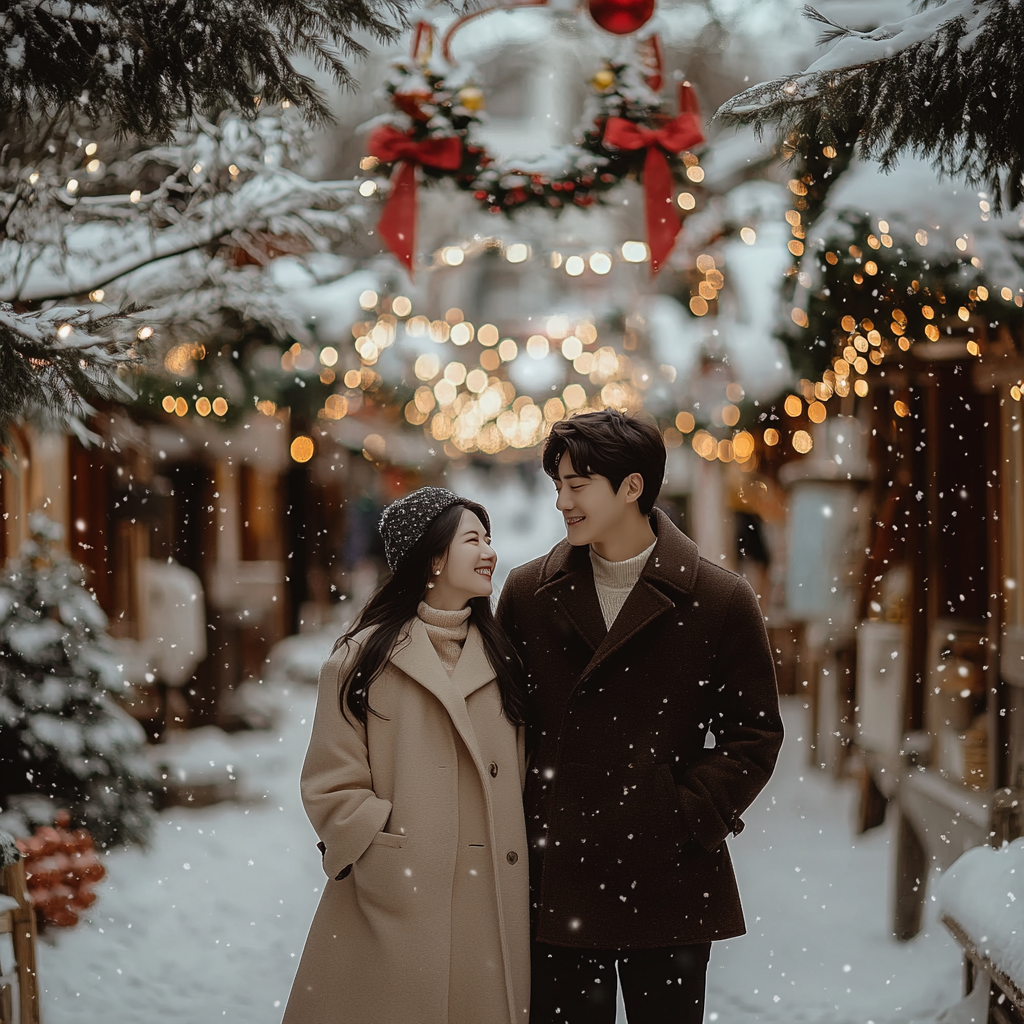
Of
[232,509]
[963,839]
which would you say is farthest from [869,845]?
[232,509]

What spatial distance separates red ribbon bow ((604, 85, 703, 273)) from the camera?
11.1 feet

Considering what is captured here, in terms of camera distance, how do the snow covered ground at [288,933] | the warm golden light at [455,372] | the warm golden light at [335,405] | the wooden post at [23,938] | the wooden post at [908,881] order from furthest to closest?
the warm golden light at [455,372], the warm golden light at [335,405], the wooden post at [908,881], the snow covered ground at [288,933], the wooden post at [23,938]

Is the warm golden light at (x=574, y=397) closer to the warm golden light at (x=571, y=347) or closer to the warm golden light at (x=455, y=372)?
the warm golden light at (x=571, y=347)

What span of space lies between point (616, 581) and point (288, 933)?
267 cm

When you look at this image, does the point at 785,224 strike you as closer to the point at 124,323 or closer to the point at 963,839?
the point at 963,839

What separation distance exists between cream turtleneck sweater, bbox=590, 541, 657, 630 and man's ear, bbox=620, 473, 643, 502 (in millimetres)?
142

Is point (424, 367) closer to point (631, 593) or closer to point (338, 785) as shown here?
point (631, 593)

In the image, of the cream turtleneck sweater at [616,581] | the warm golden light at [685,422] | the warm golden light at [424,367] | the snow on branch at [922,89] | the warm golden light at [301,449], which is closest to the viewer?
the snow on branch at [922,89]

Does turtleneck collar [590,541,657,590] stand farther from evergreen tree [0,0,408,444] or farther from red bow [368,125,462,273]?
red bow [368,125,462,273]

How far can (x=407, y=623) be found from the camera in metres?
2.35

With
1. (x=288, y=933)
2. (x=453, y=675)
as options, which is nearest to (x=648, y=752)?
(x=453, y=675)

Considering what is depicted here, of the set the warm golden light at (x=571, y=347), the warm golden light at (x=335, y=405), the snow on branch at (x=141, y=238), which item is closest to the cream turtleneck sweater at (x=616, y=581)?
the snow on branch at (x=141, y=238)

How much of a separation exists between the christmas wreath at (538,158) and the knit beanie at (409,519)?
1.45 meters

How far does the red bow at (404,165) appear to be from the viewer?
3438 millimetres
